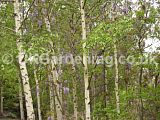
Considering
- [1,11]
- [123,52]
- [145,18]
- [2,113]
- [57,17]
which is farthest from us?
[2,113]

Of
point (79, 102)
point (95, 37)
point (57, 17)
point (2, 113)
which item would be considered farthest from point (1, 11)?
point (2, 113)

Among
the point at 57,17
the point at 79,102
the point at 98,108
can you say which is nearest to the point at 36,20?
the point at 57,17

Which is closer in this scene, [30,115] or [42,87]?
[30,115]

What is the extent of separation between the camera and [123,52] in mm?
18391

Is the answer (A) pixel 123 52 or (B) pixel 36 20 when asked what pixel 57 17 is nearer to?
(B) pixel 36 20

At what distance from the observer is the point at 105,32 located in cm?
897

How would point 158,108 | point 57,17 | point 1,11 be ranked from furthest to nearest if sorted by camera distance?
1. point 57,17
2. point 158,108
3. point 1,11

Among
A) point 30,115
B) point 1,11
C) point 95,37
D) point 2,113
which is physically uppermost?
point 1,11

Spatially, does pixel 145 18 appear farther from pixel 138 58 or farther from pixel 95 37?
pixel 95 37

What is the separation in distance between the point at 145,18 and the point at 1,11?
19.3ft

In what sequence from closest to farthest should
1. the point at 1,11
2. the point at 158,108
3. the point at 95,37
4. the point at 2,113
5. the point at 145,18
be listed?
the point at 95,37, the point at 145,18, the point at 1,11, the point at 158,108, the point at 2,113

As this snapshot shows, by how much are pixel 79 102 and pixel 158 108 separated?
9.27 m

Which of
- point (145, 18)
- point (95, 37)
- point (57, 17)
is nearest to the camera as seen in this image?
point (95, 37)

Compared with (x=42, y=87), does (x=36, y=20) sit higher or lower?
higher
